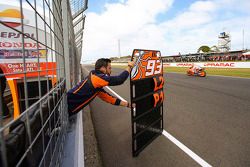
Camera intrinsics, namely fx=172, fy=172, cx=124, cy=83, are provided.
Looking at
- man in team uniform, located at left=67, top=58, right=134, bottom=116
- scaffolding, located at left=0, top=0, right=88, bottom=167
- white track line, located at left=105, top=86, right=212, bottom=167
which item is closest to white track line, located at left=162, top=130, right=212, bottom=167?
white track line, located at left=105, top=86, right=212, bottom=167

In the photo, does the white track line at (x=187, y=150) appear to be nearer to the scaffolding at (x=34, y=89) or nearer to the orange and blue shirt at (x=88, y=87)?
the orange and blue shirt at (x=88, y=87)

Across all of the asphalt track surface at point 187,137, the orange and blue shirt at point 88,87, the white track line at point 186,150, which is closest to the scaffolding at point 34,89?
the orange and blue shirt at point 88,87

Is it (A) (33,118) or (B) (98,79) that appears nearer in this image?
(A) (33,118)

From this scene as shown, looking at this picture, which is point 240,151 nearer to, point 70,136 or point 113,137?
point 113,137

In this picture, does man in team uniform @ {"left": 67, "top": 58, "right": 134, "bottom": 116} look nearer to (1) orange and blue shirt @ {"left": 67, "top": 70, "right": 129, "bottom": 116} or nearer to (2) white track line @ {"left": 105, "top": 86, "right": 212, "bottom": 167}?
(1) orange and blue shirt @ {"left": 67, "top": 70, "right": 129, "bottom": 116}

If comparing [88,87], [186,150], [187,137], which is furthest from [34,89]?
[187,137]

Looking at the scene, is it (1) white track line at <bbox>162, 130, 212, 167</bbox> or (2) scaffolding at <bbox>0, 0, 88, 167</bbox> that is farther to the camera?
(1) white track line at <bbox>162, 130, 212, 167</bbox>

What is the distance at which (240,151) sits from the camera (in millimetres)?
2701

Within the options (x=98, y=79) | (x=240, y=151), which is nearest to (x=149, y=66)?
(x=98, y=79)

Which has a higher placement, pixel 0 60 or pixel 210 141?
pixel 0 60

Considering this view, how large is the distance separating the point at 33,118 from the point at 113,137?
8.37 feet

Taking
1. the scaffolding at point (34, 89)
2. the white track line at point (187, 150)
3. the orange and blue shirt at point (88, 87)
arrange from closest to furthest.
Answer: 1. the scaffolding at point (34, 89)
2. the white track line at point (187, 150)
3. the orange and blue shirt at point (88, 87)

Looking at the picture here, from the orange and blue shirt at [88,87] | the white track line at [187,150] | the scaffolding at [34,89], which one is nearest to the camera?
the scaffolding at [34,89]

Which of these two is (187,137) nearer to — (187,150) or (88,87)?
(187,150)
